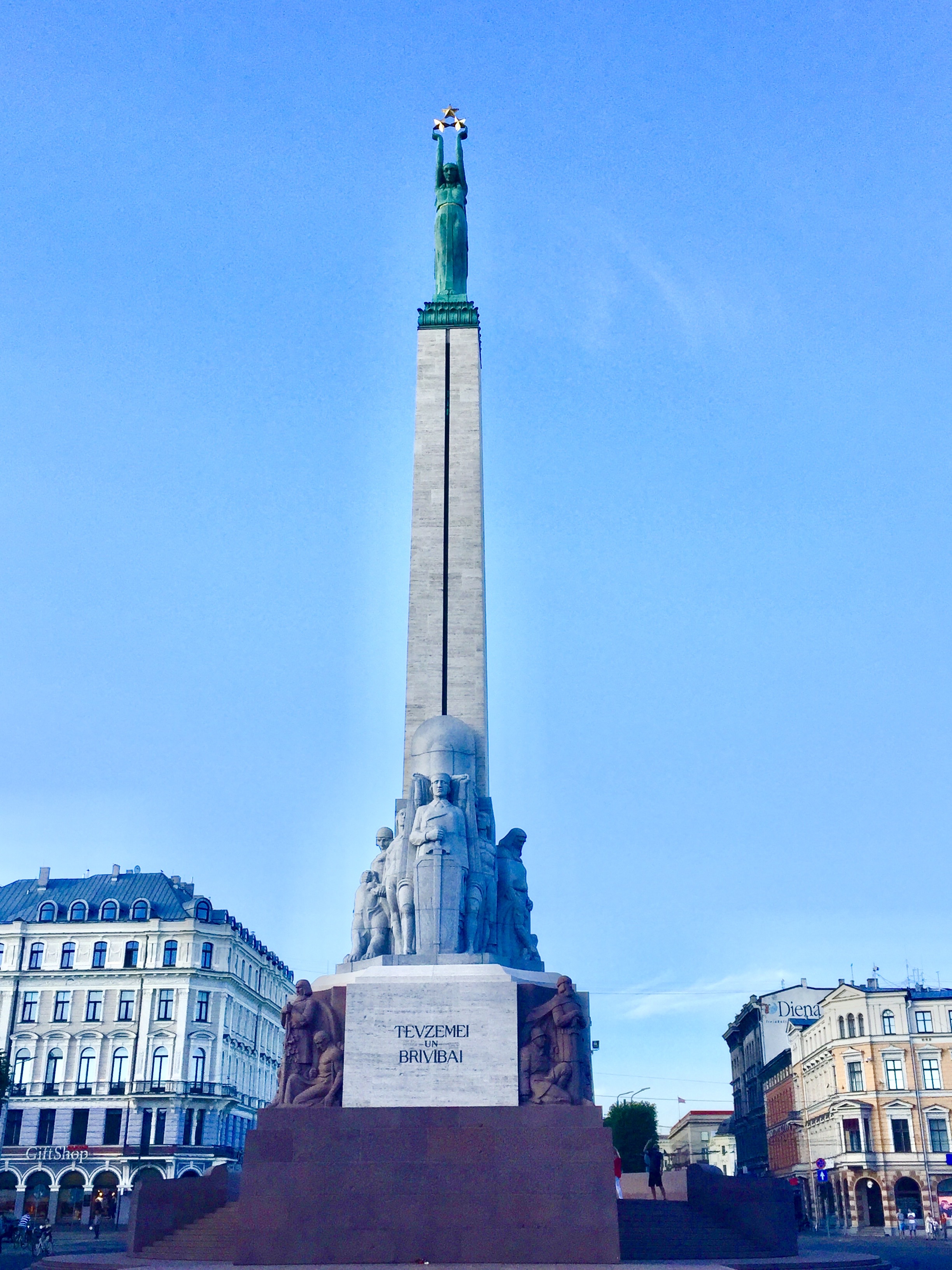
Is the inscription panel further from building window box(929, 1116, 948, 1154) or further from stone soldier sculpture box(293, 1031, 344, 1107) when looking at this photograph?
building window box(929, 1116, 948, 1154)

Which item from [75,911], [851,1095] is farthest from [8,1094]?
[851,1095]

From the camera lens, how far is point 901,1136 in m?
58.9

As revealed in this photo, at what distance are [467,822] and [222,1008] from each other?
46834 mm

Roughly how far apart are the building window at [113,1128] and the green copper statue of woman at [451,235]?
47.1 m

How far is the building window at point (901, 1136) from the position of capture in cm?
5862

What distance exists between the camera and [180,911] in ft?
212

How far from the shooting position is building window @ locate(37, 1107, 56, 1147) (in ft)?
193

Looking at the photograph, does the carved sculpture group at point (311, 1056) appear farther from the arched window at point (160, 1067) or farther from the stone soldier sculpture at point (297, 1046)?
the arched window at point (160, 1067)

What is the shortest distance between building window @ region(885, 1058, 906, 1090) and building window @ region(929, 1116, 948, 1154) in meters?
2.32

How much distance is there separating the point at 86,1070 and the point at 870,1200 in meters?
40.2

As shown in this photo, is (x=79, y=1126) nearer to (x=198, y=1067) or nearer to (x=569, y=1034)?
(x=198, y=1067)

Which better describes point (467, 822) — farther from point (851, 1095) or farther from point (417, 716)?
point (851, 1095)

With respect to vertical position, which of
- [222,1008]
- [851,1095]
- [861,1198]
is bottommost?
[861,1198]

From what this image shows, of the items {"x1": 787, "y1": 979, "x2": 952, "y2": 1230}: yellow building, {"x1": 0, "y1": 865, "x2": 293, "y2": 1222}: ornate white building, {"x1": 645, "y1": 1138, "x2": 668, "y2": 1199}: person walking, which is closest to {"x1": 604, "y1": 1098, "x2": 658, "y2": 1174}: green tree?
{"x1": 787, "y1": 979, "x2": 952, "y2": 1230}: yellow building
